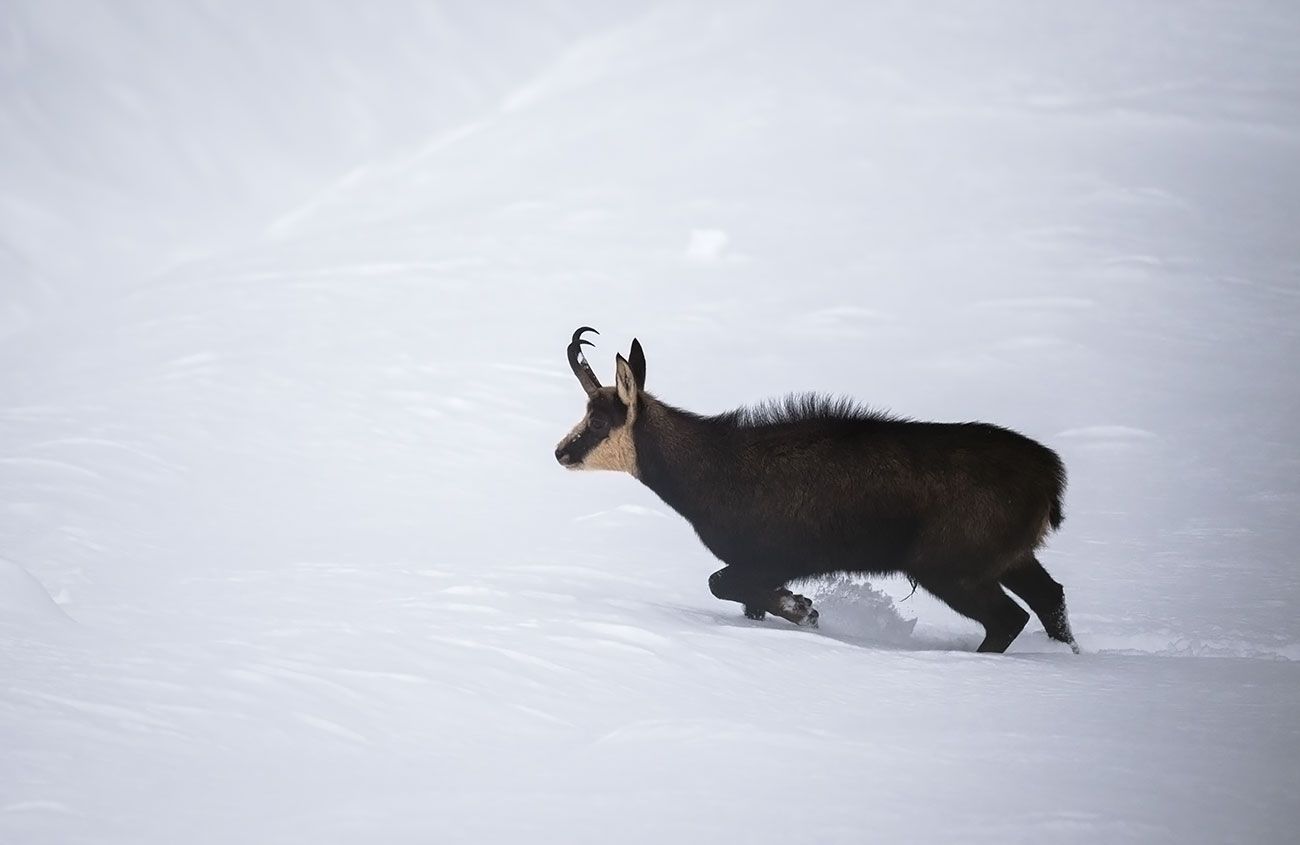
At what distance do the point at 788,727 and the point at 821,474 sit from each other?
2450 millimetres

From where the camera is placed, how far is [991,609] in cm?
764

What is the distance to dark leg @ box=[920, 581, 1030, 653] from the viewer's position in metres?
7.64

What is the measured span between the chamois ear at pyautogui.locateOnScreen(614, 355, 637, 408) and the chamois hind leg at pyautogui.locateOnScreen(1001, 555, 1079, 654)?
2.48m

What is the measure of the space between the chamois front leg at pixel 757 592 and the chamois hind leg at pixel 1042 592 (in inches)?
48.1

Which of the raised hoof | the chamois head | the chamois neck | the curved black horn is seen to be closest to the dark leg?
the raised hoof

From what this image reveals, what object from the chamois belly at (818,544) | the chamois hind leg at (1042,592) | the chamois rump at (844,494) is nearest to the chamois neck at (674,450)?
the chamois rump at (844,494)

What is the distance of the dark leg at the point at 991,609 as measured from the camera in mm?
7637

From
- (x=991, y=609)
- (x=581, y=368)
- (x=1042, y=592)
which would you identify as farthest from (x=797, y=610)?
(x=581, y=368)

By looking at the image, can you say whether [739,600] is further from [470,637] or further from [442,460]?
[442,460]

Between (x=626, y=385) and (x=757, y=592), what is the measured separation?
1.56m

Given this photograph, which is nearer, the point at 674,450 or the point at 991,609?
the point at 991,609

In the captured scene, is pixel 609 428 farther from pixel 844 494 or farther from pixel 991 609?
pixel 991 609

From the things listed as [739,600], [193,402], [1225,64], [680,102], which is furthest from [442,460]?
[1225,64]

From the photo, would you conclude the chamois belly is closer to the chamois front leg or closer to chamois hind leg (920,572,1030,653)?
the chamois front leg
